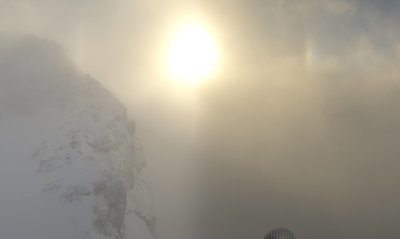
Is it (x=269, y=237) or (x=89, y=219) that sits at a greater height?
(x=269, y=237)

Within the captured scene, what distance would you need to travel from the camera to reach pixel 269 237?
114 feet

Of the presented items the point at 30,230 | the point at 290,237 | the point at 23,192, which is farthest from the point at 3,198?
the point at 290,237

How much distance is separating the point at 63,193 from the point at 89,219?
1506 cm

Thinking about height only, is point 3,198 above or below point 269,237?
below

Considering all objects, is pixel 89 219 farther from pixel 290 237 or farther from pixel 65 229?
pixel 290 237

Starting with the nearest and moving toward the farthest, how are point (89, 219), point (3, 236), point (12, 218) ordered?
point (3, 236), point (12, 218), point (89, 219)

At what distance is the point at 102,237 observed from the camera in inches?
7844

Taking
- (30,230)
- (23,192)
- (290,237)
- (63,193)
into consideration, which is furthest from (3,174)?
(290,237)

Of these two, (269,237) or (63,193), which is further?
(63,193)

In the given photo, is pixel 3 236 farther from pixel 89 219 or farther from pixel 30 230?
pixel 89 219

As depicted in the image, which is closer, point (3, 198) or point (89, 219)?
point (3, 198)

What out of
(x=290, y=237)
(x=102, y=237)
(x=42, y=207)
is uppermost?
(x=290, y=237)

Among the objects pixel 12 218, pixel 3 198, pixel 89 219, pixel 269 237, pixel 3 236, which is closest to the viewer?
pixel 269 237

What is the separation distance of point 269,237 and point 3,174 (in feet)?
608
